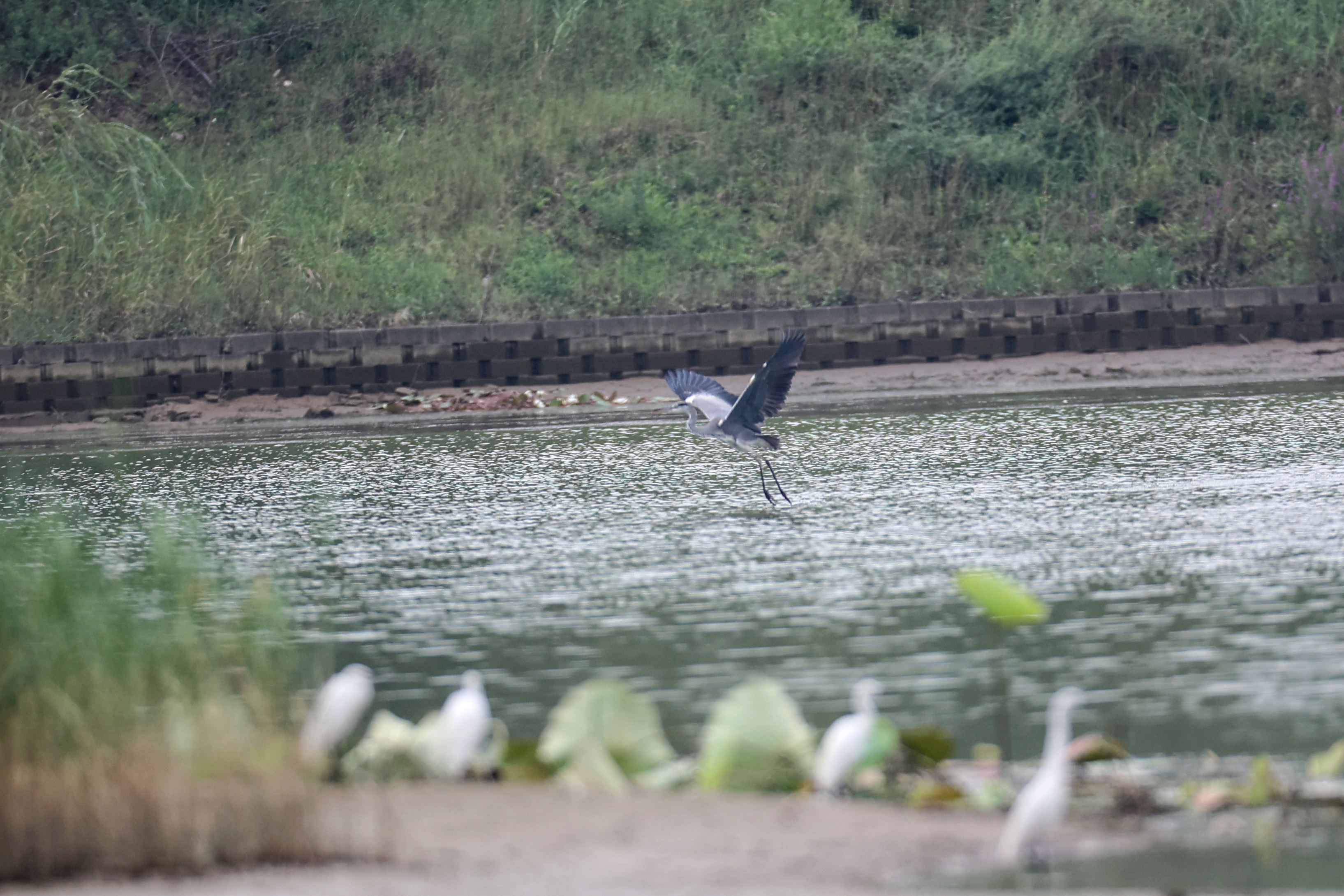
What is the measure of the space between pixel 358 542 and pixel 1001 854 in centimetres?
615

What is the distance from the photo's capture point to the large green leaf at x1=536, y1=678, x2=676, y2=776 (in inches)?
206

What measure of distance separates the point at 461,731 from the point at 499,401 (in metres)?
12.8

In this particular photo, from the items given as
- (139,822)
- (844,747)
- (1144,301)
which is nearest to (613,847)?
(844,747)

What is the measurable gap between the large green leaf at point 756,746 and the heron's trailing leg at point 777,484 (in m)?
5.77

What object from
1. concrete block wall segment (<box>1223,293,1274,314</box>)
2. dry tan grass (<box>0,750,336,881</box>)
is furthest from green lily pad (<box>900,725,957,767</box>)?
concrete block wall segment (<box>1223,293,1274,314</box>)

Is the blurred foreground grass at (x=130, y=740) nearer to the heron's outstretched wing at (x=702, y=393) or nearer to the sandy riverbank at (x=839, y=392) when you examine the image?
the heron's outstretched wing at (x=702, y=393)

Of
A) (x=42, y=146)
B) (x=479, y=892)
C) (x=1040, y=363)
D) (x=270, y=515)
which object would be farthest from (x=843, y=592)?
(x=42, y=146)

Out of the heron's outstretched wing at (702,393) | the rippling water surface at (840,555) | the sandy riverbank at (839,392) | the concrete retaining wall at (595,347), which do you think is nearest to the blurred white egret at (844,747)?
the rippling water surface at (840,555)

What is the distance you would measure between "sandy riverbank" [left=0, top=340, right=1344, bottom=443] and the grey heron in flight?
15.1 feet

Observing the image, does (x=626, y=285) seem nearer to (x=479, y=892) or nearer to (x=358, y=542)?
(x=358, y=542)

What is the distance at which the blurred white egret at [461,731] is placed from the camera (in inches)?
200

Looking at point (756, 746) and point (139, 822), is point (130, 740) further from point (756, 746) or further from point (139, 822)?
point (756, 746)

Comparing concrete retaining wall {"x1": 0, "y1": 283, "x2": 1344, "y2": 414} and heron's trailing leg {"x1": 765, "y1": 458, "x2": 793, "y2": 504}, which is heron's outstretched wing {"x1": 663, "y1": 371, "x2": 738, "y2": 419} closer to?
heron's trailing leg {"x1": 765, "y1": 458, "x2": 793, "y2": 504}

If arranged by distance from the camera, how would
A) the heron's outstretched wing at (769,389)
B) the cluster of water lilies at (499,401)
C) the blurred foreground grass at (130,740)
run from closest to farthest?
the blurred foreground grass at (130,740) → the heron's outstretched wing at (769,389) → the cluster of water lilies at (499,401)
